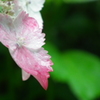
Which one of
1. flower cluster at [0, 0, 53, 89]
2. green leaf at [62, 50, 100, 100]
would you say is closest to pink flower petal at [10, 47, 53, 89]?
flower cluster at [0, 0, 53, 89]

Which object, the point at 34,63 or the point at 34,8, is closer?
the point at 34,63

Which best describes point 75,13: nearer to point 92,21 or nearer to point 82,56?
point 92,21

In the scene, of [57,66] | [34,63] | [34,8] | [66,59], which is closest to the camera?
[34,63]

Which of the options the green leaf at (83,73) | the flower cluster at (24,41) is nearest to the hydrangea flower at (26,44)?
the flower cluster at (24,41)

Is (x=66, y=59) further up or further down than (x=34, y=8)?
further down

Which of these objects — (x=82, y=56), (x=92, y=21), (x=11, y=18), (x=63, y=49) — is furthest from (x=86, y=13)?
(x=11, y=18)

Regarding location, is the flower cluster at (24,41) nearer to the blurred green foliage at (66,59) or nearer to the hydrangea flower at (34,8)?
the hydrangea flower at (34,8)

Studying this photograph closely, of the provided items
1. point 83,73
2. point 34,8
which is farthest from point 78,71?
point 34,8

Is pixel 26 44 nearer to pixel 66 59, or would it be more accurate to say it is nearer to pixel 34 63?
pixel 34 63

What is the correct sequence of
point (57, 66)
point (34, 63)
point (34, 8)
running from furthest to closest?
1. point (57, 66)
2. point (34, 8)
3. point (34, 63)
